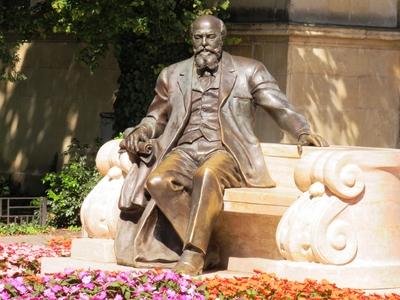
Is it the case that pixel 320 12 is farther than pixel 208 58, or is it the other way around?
pixel 320 12

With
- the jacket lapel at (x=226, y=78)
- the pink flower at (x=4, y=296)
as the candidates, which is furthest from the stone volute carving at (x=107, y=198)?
the pink flower at (x=4, y=296)

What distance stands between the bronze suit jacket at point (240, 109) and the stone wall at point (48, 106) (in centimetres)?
1117

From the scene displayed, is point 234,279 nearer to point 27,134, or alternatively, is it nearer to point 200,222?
point 200,222

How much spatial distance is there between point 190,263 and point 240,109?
1314mm

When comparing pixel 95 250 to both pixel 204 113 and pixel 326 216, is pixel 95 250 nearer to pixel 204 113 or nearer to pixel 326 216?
pixel 204 113

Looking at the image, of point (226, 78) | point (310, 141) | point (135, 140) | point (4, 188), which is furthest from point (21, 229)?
point (310, 141)

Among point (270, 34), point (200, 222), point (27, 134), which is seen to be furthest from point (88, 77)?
point (200, 222)

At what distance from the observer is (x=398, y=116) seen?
893 inches

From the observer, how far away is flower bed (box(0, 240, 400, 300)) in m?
10.4

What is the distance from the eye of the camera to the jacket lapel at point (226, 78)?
40.2 ft

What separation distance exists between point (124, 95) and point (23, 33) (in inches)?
58.9

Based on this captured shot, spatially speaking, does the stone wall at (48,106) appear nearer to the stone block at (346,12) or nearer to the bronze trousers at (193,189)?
the stone block at (346,12)

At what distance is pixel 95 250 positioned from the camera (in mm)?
12703

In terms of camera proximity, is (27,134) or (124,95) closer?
(124,95)
